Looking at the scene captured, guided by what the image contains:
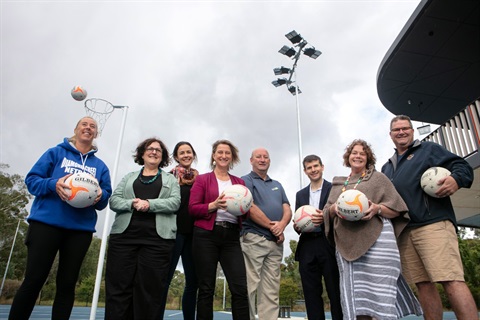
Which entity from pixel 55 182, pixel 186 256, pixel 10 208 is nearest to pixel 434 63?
pixel 186 256

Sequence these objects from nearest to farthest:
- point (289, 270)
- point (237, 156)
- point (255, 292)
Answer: point (255, 292) < point (237, 156) < point (289, 270)

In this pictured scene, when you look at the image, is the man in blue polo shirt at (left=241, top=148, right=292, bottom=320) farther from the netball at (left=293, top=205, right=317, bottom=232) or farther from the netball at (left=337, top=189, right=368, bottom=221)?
the netball at (left=337, top=189, right=368, bottom=221)

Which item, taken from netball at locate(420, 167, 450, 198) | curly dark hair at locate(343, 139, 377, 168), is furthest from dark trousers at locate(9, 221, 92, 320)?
netball at locate(420, 167, 450, 198)

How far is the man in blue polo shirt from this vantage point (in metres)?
3.42

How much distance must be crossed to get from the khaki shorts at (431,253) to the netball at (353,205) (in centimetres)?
71

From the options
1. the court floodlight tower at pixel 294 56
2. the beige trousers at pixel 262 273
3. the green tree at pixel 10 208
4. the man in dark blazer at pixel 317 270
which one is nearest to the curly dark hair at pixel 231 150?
the beige trousers at pixel 262 273

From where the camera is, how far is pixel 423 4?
8.88m

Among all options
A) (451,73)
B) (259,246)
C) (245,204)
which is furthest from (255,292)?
(451,73)

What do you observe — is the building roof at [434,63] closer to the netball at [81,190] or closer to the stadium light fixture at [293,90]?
the stadium light fixture at [293,90]

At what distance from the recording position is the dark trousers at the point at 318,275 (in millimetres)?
3359

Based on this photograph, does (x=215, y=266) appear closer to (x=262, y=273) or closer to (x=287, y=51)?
(x=262, y=273)

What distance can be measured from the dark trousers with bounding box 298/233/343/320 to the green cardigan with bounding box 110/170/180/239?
58.4 inches

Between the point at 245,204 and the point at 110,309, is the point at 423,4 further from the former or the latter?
the point at 110,309

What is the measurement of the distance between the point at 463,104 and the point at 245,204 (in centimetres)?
1353
